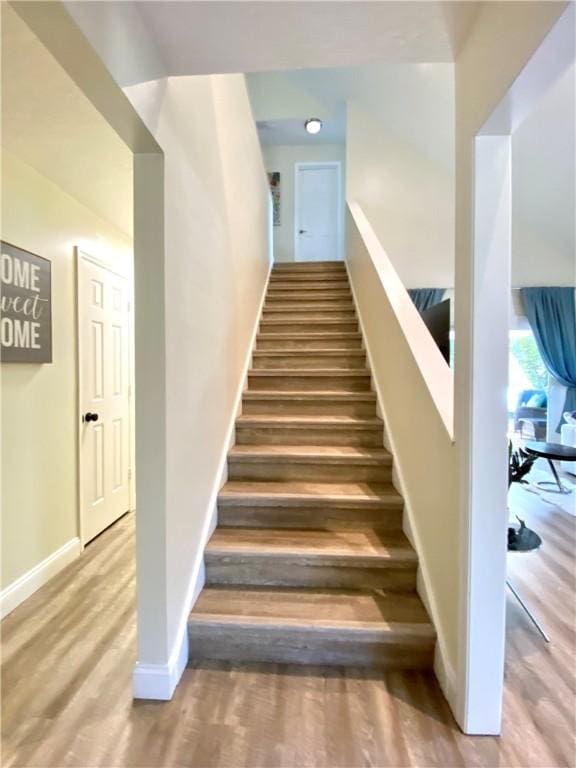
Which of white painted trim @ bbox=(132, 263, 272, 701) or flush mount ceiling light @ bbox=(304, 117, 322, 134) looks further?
flush mount ceiling light @ bbox=(304, 117, 322, 134)

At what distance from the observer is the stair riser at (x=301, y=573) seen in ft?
6.31

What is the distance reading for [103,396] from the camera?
309cm

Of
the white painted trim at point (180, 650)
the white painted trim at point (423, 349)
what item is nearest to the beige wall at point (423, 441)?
the white painted trim at point (423, 349)

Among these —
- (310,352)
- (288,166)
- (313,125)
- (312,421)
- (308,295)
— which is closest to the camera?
(312,421)

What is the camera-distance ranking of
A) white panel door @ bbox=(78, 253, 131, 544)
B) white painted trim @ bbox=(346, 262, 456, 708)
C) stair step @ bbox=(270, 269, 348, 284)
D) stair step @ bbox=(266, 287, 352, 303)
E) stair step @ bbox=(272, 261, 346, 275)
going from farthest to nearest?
stair step @ bbox=(272, 261, 346, 275), stair step @ bbox=(270, 269, 348, 284), stair step @ bbox=(266, 287, 352, 303), white panel door @ bbox=(78, 253, 131, 544), white painted trim @ bbox=(346, 262, 456, 708)

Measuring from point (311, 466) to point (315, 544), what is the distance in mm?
502

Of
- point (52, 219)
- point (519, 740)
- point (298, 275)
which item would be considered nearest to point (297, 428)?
point (519, 740)

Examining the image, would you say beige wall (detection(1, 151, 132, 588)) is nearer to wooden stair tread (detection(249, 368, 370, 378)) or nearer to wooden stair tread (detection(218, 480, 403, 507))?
wooden stair tread (detection(218, 480, 403, 507))

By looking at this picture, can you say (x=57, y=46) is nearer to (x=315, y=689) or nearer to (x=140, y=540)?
(x=140, y=540)

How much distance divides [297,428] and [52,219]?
6.38 ft

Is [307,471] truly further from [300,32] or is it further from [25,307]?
[300,32]

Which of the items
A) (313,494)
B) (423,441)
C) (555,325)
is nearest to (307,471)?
(313,494)

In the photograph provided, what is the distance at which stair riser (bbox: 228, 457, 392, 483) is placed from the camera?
7.85 ft

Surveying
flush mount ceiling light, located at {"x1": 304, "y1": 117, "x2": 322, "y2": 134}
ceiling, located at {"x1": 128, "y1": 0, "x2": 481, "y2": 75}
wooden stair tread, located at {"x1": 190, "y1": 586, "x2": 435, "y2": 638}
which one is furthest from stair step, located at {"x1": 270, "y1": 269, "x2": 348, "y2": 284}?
wooden stair tread, located at {"x1": 190, "y1": 586, "x2": 435, "y2": 638}
